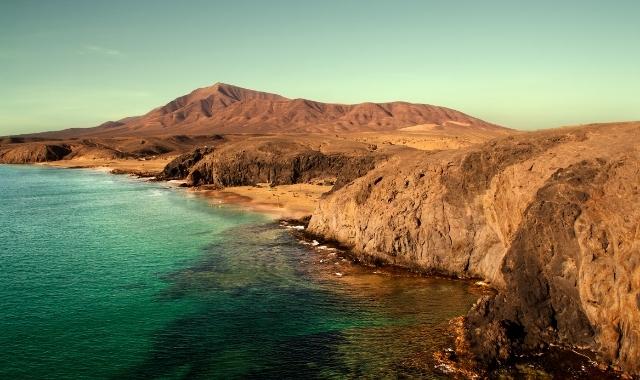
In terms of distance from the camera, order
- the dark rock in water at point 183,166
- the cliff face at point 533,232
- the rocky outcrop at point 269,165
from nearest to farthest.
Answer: the cliff face at point 533,232, the rocky outcrop at point 269,165, the dark rock in water at point 183,166

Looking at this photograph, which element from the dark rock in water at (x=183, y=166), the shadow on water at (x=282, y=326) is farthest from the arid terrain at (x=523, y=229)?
the dark rock in water at (x=183, y=166)

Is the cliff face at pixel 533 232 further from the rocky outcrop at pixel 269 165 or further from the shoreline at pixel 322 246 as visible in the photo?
the rocky outcrop at pixel 269 165

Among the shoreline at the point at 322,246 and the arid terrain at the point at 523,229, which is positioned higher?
the arid terrain at the point at 523,229

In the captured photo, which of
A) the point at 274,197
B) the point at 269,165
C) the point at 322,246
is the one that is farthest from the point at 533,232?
the point at 269,165

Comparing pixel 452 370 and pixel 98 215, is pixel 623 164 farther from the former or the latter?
pixel 98 215

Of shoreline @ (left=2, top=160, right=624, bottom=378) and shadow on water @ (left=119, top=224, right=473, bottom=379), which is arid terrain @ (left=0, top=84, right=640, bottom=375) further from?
shadow on water @ (left=119, top=224, right=473, bottom=379)

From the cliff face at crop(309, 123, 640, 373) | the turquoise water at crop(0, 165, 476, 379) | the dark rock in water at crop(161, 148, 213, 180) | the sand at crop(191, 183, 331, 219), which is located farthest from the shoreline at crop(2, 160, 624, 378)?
the dark rock in water at crop(161, 148, 213, 180)

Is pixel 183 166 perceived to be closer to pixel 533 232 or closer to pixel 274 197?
pixel 274 197
